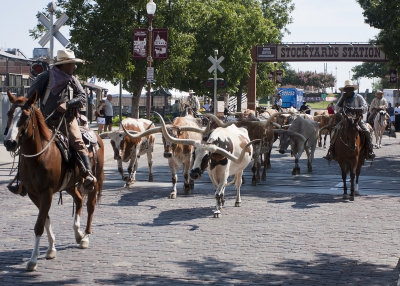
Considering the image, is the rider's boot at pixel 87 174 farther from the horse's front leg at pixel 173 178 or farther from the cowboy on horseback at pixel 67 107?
the horse's front leg at pixel 173 178

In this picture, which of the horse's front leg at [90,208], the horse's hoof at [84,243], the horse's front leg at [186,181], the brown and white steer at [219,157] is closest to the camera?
the horse's hoof at [84,243]

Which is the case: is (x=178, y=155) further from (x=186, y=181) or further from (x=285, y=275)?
(x=285, y=275)

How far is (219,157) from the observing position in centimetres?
1276

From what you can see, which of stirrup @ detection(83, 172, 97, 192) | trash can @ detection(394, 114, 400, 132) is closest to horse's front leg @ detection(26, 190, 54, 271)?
stirrup @ detection(83, 172, 97, 192)

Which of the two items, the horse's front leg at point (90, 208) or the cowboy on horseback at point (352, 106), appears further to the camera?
the cowboy on horseback at point (352, 106)

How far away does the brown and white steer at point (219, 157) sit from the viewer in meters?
12.4

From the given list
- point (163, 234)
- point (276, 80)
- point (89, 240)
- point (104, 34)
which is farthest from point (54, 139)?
point (276, 80)

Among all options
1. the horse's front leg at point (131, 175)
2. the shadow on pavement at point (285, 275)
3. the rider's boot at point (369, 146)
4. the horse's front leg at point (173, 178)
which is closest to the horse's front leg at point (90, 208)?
the shadow on pavement at point (285, 275)

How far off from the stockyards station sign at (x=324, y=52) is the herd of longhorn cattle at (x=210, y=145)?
32600 mm

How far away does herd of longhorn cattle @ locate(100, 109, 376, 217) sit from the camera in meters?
12.6

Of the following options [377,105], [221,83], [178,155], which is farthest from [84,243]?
[221,83]

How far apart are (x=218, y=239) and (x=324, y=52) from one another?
4437cm

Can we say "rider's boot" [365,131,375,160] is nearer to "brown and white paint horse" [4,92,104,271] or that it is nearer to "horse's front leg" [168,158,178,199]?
"horse's front leg" [168,158,178,199]

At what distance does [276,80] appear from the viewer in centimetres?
6850
